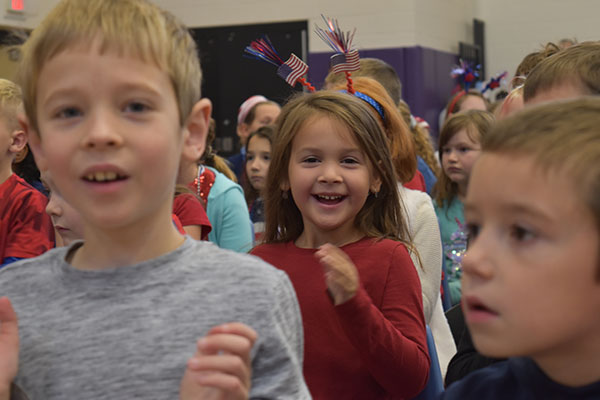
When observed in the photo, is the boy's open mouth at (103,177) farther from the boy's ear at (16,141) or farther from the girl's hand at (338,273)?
the boy's ear at (16,141)

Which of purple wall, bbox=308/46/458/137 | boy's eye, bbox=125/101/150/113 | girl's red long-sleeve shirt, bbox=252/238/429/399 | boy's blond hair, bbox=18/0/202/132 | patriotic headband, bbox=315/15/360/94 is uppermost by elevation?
boy's blond hair, bbox=18/0/202/132

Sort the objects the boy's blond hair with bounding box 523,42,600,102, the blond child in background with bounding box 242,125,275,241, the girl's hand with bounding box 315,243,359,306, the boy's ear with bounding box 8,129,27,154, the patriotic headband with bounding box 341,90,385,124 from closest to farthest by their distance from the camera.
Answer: the girl's hand with bounding box 315,243,359,306
the boy's blond hair with bounding box 523,42,600,102
the patriotic headband with bounding box 341,90,385,124
the boy's ear with bounding box 8,129,27,154
the blond child in background with bounding box 242,125,275,241

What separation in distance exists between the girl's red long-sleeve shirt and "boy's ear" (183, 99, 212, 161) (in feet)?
2.03

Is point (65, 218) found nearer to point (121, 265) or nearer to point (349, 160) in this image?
point (349, 160)

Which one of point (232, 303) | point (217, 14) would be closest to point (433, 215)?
point (232, 303)

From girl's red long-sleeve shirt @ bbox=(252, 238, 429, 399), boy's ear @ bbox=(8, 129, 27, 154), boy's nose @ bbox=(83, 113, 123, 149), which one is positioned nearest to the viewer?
boy's nose @ bbox=(83, 113, 123, 149)

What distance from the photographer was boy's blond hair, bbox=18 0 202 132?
53.1 inches

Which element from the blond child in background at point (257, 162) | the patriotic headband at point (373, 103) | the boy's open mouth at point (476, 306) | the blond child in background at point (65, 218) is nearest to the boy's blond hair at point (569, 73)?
the patriotic headband at point (373, 103)

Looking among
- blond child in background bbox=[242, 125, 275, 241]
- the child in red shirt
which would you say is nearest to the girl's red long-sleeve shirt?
the child in red shirt

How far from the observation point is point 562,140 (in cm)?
117

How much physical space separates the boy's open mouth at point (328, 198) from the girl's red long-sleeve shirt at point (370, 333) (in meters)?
0.15

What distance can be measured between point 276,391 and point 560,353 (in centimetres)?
46

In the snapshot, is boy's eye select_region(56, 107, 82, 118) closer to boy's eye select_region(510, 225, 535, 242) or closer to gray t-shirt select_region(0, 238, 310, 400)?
gray t-shirt select_region(0, 238, 310, 400)

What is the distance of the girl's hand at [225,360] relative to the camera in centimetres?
119
